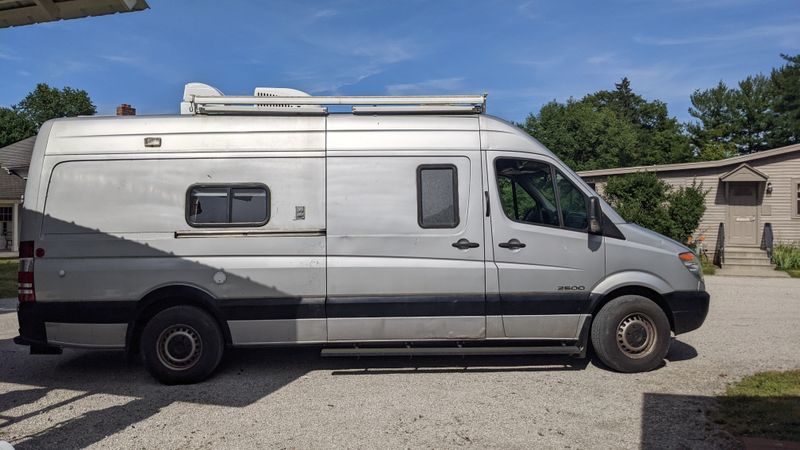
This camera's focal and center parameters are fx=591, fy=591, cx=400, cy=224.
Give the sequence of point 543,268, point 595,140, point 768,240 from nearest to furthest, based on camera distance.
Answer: point 543,268
point 768,240
point 595,140

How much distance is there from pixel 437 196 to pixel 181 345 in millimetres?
2911

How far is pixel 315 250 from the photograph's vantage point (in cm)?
579

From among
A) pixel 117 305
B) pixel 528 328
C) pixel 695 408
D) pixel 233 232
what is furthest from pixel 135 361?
pixel 695 408

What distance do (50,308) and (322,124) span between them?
3170 mm

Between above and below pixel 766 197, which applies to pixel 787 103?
above

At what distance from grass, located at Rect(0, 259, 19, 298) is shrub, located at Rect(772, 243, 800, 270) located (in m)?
19.6

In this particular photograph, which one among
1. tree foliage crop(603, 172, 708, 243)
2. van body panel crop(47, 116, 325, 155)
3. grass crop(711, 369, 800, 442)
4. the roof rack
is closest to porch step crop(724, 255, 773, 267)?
tree foliage crop(603, 172, 708, 243)

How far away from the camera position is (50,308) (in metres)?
5.68

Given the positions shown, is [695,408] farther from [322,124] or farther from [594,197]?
[322,124]

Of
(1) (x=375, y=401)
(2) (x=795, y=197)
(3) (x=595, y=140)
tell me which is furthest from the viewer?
(3) (x=595, y=140)

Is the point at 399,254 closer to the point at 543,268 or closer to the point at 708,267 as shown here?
the point at 543,268

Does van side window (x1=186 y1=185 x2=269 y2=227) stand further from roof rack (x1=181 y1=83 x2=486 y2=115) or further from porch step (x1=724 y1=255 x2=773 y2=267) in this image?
porch step (x1=724 y1=255 x2=773 y2=267)

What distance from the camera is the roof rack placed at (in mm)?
6016

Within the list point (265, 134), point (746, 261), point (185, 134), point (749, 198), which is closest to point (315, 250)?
point (265, 134)
